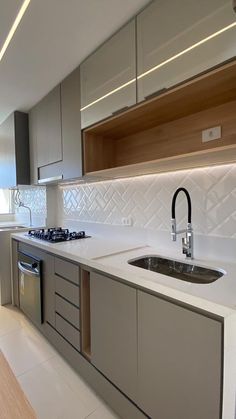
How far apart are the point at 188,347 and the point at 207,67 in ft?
3.93

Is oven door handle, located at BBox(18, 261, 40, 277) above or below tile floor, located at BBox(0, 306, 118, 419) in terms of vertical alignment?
above

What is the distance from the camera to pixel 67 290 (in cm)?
163

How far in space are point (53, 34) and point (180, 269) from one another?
1720 millimetres

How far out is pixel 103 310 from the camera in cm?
130

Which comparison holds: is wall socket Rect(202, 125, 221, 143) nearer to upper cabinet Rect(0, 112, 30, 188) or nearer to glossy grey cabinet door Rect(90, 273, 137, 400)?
glossy grey cabinet door Rect(90, 273, 137, 400)

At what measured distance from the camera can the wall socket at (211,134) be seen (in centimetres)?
132

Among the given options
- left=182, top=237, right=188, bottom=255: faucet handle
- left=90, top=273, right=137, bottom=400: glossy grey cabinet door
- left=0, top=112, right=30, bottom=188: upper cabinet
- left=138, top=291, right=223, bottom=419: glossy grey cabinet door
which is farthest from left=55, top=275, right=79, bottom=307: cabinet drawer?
left=0, top=112, right=30, bottom=188: upper cabinet

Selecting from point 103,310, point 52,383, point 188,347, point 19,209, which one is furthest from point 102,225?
point 19,209

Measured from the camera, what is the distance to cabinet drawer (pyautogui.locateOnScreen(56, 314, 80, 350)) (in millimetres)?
1563

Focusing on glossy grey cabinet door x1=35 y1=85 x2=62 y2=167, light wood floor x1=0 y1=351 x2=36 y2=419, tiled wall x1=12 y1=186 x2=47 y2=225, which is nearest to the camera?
light wood floor x1=0 y1=351 x2=36 y2=419

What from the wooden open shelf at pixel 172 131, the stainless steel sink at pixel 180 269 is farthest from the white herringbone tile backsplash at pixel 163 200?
the stainless steel sink at pixel 180 269

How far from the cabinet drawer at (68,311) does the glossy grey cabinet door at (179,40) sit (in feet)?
4.77

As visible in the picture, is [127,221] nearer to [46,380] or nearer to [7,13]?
[46,380]

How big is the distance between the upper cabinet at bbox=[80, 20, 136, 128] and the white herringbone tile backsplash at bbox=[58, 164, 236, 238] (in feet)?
1.90
